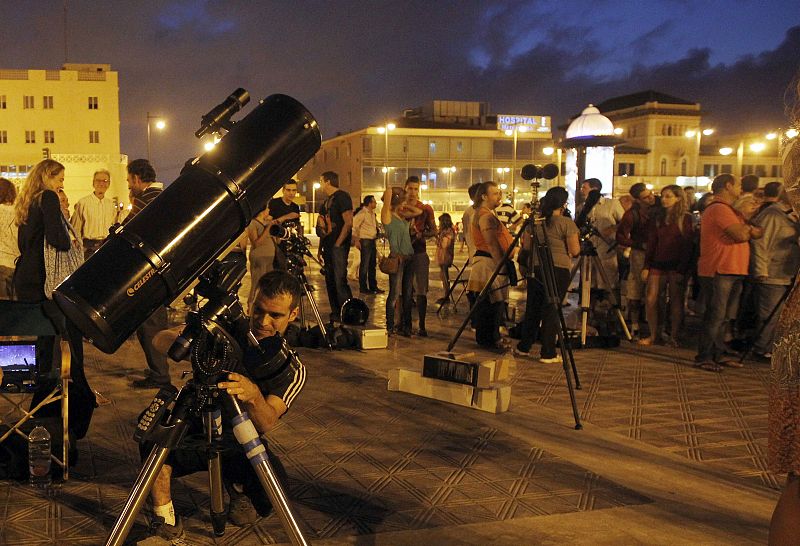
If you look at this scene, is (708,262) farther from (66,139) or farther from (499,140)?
(66,139)

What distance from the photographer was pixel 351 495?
4031mm

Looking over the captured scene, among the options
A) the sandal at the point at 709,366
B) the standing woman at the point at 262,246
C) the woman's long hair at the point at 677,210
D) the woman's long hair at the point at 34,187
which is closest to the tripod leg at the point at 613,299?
the woman's long hair at the point at 677,210

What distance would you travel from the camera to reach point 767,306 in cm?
816

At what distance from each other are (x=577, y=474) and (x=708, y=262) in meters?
4.00

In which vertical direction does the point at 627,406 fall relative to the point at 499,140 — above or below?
below

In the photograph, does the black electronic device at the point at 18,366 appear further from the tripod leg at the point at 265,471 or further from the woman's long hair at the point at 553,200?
the woman's long hair at the point at 553,200

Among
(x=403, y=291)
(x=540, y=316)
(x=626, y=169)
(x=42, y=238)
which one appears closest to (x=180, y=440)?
(x=42, y=238)

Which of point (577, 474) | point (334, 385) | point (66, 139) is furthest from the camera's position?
point (66, 139)

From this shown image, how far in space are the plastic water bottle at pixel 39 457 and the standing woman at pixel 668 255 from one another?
22.2 feet

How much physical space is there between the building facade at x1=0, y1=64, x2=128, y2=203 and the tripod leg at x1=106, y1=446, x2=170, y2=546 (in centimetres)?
7455

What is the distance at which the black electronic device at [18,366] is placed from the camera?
4852 mm

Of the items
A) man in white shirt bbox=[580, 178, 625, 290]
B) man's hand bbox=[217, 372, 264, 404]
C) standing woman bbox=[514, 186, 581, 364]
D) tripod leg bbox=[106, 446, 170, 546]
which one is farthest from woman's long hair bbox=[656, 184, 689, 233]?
tripod leg bbox=[106, 446, 170, 546]

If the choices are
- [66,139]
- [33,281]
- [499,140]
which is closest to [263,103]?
[33,281]

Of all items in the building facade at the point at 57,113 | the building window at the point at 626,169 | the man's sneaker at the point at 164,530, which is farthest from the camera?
the building window at the point at 626,169
